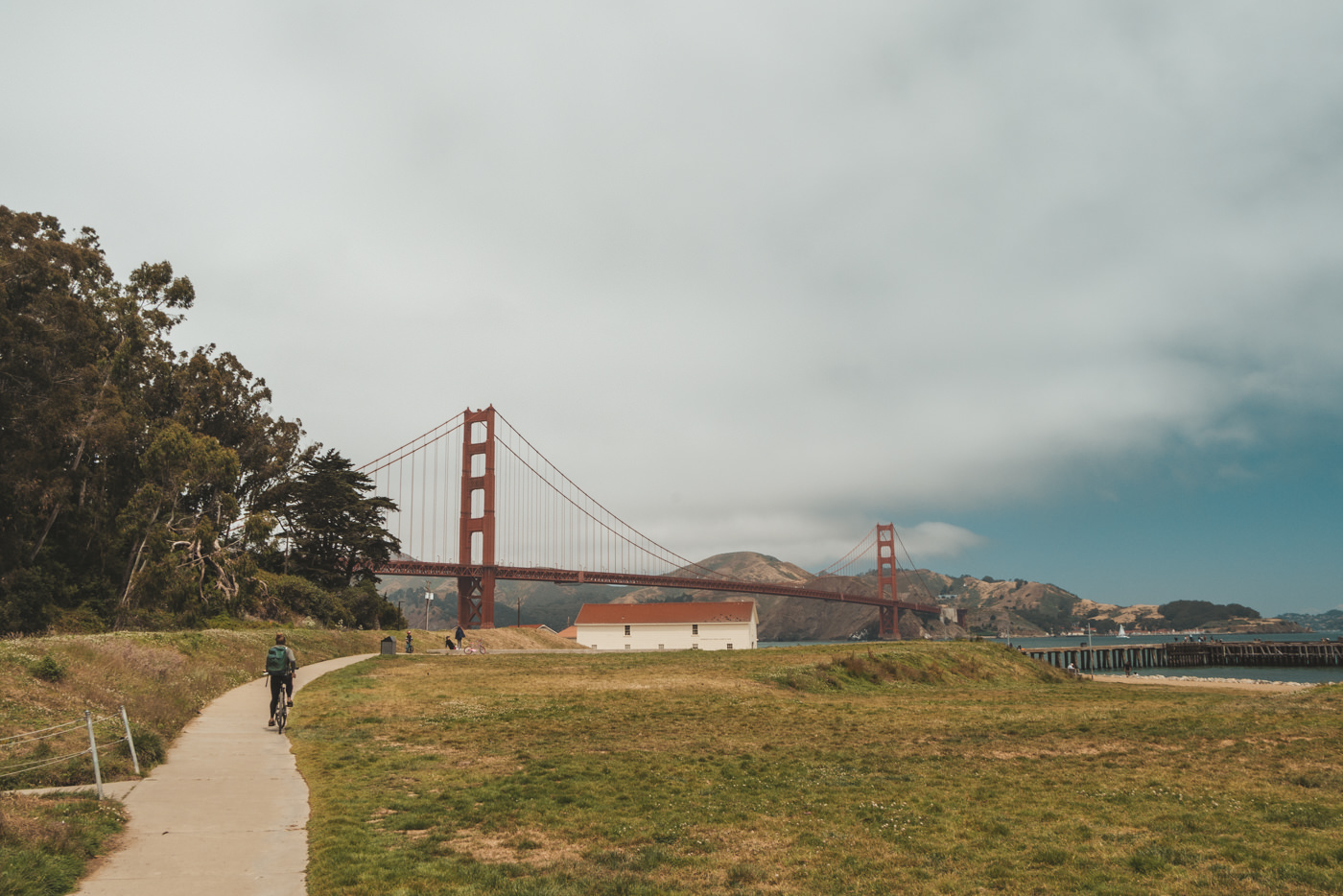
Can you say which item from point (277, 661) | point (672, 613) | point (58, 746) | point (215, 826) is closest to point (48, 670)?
point (277, 661)

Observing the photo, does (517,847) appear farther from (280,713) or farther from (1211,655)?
(1211,655)

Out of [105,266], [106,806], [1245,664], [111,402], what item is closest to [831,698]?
[106,806]

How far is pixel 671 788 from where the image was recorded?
13.7m

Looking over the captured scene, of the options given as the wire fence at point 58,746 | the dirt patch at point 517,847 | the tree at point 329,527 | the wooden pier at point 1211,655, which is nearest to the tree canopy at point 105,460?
the tree at point 329,527

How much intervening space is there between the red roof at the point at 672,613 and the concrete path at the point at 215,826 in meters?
62.8

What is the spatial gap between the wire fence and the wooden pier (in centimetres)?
11671

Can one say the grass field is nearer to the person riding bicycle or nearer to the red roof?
the person riding bicycle

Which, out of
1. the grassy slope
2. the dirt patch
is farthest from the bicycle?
the dirt patch

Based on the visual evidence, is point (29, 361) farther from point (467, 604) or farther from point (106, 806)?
point (467, 604)

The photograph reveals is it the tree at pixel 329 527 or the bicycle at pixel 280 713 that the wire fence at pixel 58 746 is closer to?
the bicycle at pixel 280 713

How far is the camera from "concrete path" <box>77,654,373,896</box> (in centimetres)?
836

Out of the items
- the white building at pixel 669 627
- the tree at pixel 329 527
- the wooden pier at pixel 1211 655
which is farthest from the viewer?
the wooden pier at pixel 1211 655

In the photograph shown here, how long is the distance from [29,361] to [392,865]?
41892 mm

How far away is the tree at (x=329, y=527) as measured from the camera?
218 ft
